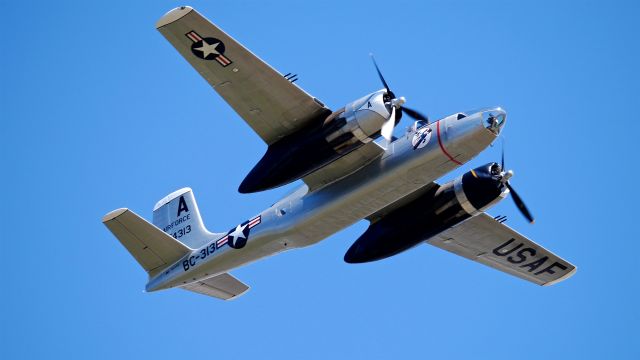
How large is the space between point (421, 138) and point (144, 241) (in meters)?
9.92

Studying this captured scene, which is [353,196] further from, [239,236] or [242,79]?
[242,79]

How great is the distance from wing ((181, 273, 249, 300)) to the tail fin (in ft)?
4.58

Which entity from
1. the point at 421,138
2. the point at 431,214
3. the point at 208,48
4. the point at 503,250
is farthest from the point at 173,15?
the point at 503,250

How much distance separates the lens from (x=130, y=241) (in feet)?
102

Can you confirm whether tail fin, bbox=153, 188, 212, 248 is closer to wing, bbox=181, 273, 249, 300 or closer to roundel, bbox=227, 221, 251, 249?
wing, bbox=181, 273, 249, 300

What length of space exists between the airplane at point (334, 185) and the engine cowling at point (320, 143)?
32mm

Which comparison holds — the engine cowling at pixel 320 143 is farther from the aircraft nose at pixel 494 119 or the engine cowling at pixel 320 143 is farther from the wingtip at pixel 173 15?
Result: the wingtip at pixel 173 15

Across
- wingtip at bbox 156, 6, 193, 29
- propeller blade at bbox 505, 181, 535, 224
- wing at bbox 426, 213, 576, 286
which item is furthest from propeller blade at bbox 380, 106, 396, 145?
wing at bbox 426, 213, 576, 286

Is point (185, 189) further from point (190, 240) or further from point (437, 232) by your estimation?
point (437, 232)

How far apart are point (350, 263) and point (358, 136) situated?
5.79 meters

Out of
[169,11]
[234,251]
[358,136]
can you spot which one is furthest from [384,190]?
[169,11]

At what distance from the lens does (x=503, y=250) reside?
33.7 metres

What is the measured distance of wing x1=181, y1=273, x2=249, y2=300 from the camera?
1313 inches

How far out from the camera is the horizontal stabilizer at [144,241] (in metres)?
30.2
